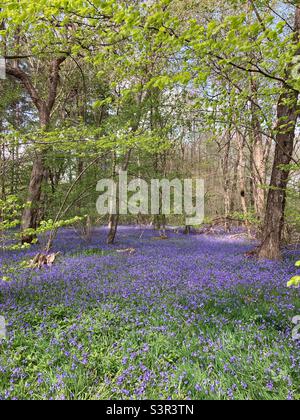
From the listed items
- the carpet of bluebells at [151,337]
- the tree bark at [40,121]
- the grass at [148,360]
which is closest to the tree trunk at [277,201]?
the carpet of bluebells at [151,337]

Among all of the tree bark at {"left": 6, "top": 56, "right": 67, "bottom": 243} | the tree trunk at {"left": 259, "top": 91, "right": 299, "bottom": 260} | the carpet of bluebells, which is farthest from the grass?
the tree bark at {"left": 6, "top": 56, "right": 67, "bottom": 243}

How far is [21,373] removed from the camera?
304cm

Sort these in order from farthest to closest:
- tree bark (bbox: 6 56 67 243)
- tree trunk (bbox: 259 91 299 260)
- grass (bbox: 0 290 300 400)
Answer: tree bark (bbox: 6 56 67 243), tree trunk (bbox: 259 91 299 260), grass (bbox: 0 290 300 400)

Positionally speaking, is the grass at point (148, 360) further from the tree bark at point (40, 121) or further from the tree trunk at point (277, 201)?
the tree bark at point (40, 121)

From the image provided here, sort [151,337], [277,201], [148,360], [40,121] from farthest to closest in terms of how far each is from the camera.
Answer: [40,121], [277,201], [151,337], [148,360]

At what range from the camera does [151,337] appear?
3.76m

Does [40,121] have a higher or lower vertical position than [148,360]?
higher

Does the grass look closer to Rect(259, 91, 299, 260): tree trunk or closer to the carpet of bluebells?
the carpet of bluebells

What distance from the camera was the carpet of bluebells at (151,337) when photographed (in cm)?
276

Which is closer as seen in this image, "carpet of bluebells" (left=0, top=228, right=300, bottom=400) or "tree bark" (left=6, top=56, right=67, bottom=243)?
"carpet of bluebells" (left=0, top=228, right=300, bottom=400)

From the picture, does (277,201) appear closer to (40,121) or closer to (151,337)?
(151,337)

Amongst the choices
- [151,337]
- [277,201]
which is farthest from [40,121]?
[151,337]

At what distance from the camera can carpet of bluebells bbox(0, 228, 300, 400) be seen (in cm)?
276
